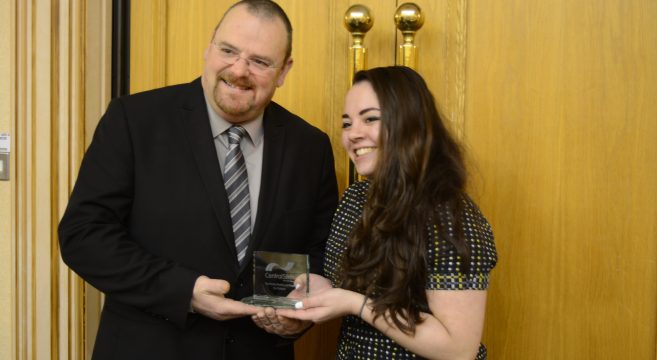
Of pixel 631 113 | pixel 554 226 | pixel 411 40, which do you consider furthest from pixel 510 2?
pixel 554 226

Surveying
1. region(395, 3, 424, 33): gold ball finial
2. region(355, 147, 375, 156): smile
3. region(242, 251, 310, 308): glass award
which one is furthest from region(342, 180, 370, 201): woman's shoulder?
region(395, 3, 424, 33): gold ball finial

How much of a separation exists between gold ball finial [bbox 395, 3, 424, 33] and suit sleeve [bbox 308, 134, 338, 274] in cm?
38

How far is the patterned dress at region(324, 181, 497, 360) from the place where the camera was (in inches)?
49.6

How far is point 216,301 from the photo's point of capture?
1.39 metres

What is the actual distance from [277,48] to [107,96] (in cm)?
73

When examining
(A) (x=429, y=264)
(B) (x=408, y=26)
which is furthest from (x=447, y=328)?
(B) (x=408, y=26)

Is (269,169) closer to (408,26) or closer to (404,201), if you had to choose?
(404,201)

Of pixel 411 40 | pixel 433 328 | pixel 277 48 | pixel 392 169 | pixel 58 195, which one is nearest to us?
pixel 433 328

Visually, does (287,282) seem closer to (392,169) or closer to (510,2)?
(392,169)

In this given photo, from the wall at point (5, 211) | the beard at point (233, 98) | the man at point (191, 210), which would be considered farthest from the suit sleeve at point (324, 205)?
the wall at point (5, 211)

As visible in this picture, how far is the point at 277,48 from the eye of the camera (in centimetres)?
158

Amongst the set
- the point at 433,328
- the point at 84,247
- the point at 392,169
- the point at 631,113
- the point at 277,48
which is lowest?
the point at 433,328

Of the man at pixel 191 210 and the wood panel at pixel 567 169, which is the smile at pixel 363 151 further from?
the wood panel at pixel 567 169

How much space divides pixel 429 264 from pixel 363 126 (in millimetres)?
361
